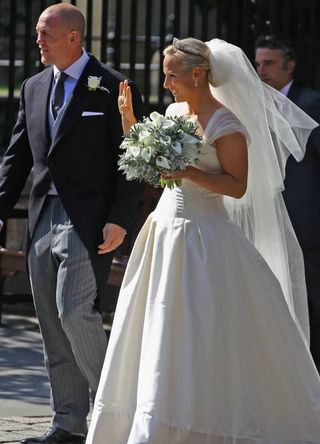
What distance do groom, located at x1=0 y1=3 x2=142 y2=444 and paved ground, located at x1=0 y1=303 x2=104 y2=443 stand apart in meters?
0.43

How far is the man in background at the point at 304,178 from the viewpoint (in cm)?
750

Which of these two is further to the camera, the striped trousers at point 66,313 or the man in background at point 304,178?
the man in background at point 304,178

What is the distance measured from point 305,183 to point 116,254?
6.67ft

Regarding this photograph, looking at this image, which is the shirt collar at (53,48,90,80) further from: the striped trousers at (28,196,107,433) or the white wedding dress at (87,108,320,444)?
the white wedding dress at (87,108,320,444)

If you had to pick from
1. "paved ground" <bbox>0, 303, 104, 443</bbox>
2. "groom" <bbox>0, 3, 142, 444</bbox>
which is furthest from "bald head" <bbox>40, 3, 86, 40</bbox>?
"paved ground" <bbox>0, 303, 104, 443</bbox>

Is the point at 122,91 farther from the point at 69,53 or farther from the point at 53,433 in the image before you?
the point at 53,433

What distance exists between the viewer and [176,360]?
5.14 m

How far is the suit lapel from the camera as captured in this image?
566 centimetres

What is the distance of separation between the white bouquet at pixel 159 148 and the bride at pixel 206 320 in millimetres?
65

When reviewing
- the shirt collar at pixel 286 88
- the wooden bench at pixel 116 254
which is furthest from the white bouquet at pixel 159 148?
Result: the wooden bench at pixel 116 254

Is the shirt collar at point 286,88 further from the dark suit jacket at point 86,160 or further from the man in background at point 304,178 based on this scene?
the dark suit jacket at point 86,160

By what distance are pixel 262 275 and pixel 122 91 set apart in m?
1.03

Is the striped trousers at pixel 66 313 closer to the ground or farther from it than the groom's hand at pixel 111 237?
closer to the ground

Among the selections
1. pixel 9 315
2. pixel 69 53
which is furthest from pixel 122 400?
pixel 9 315
